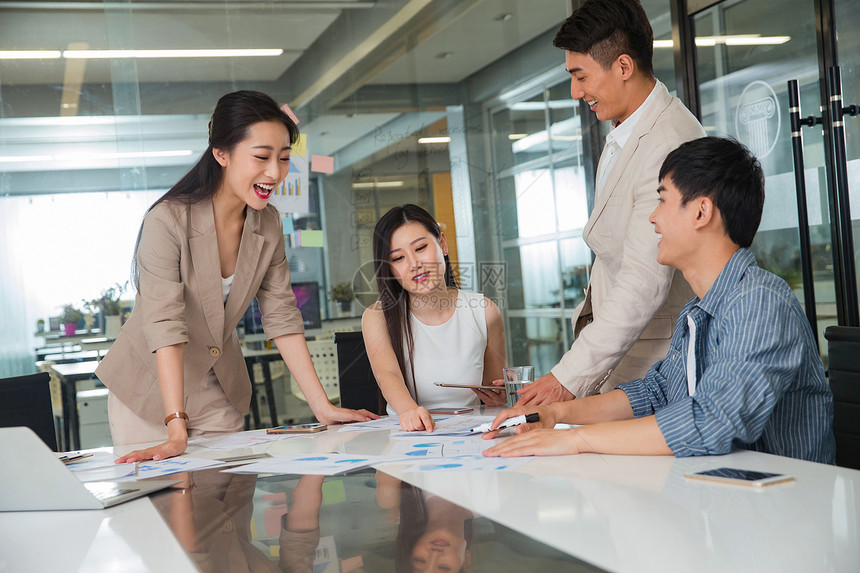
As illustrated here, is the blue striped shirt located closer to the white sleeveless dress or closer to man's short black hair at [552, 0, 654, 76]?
man's short black hair at [552, 0, 654, 76]

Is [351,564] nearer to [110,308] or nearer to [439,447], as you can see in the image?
[439,447]

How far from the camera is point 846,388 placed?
5.09ft

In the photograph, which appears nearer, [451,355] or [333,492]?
[333,492]

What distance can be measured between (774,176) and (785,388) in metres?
2.14

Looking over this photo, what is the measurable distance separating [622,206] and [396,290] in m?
0.74

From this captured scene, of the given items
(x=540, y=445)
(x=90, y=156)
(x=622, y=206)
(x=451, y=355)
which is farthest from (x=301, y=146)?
→ (x=540, y=445)

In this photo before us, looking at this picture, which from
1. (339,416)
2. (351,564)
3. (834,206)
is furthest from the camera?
(834,206)

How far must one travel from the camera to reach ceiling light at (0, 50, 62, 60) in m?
3.59

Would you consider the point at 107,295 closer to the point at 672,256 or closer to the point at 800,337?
the point at 672,256

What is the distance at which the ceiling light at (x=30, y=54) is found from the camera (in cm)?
359

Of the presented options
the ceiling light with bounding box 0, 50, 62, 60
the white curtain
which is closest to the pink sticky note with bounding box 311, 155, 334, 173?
the white curtain

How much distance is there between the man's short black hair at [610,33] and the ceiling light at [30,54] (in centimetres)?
277

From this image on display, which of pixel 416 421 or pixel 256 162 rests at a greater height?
pixel 256 162

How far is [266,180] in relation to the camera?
1818mm
